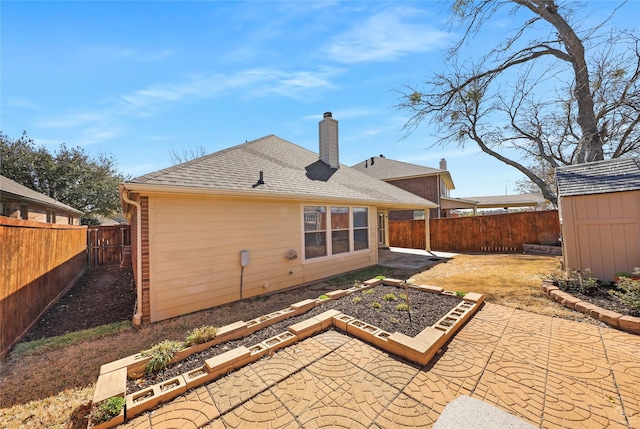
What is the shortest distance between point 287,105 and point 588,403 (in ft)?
37.9

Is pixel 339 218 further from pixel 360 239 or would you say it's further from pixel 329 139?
pixel 329 139

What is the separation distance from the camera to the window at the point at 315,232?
7.09m

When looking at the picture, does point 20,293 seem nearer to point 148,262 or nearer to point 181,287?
point 148,262

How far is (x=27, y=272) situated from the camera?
4367mm

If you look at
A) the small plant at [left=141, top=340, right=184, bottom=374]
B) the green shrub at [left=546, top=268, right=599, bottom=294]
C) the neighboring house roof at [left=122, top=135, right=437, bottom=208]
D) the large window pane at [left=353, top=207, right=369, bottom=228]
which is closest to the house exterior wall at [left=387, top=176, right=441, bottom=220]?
the neighboring house roof at [left=122, top=135, right=437, bottom=208]

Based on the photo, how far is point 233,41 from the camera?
664 cm

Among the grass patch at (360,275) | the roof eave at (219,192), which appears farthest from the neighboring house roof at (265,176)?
the grass patch at (360,275)

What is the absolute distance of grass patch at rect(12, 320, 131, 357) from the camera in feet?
12.2

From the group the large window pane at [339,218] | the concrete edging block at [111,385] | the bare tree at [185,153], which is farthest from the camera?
the bare tree at [185,153]

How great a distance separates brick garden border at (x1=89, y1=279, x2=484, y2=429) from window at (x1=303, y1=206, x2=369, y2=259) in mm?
2807

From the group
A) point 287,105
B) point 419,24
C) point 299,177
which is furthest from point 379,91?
point 299,177

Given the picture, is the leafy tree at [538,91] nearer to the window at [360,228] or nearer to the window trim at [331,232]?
the window at [360,228]

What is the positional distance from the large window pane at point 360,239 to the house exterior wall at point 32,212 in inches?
591

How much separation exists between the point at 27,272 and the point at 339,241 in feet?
22.4
